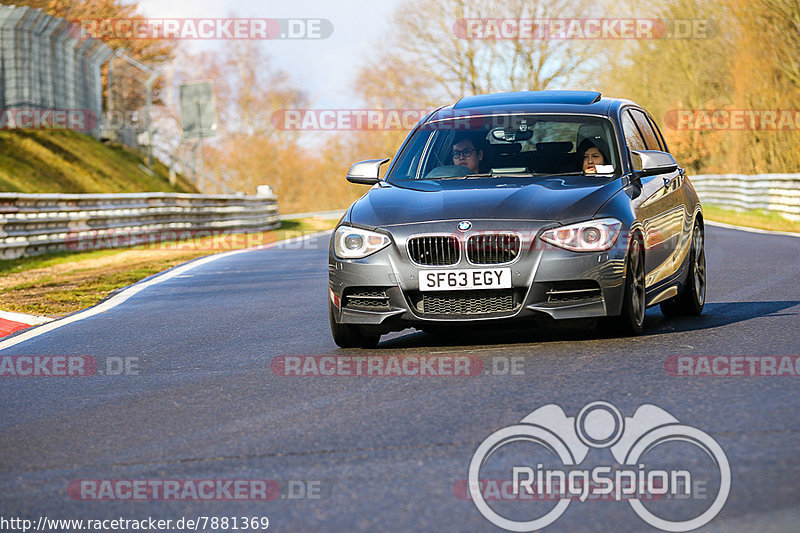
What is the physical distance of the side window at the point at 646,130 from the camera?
951cm

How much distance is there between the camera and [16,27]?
3544cm

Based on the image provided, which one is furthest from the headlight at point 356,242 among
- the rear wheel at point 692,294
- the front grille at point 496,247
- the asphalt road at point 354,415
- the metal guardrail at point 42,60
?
the metal guardrail at point 42,60

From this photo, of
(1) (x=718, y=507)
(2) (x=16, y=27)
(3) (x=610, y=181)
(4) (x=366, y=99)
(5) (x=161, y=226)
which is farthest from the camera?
(4) (x=366, y=99)

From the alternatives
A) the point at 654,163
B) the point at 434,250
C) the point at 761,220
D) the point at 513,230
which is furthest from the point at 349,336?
the point at 761,220

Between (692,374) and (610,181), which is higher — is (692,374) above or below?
below

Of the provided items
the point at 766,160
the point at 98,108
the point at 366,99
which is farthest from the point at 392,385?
the point at 366,99

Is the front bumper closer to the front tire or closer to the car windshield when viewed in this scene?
the front tire

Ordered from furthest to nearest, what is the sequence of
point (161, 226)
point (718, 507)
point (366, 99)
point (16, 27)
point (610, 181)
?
point (366, 99)
point (16, 27)
point (161, 226)
point (610, 181)
point (718, 507)

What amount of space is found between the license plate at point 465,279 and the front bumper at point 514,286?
3 centimetres

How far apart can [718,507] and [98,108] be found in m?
45.2

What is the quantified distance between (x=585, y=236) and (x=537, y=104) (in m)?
1.99

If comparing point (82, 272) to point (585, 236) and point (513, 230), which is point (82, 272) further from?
point (585, 236)

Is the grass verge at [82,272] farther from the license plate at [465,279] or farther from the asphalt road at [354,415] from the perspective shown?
the license plate at [465,279]

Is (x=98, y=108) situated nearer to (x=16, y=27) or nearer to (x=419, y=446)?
(x=16, y=27)
